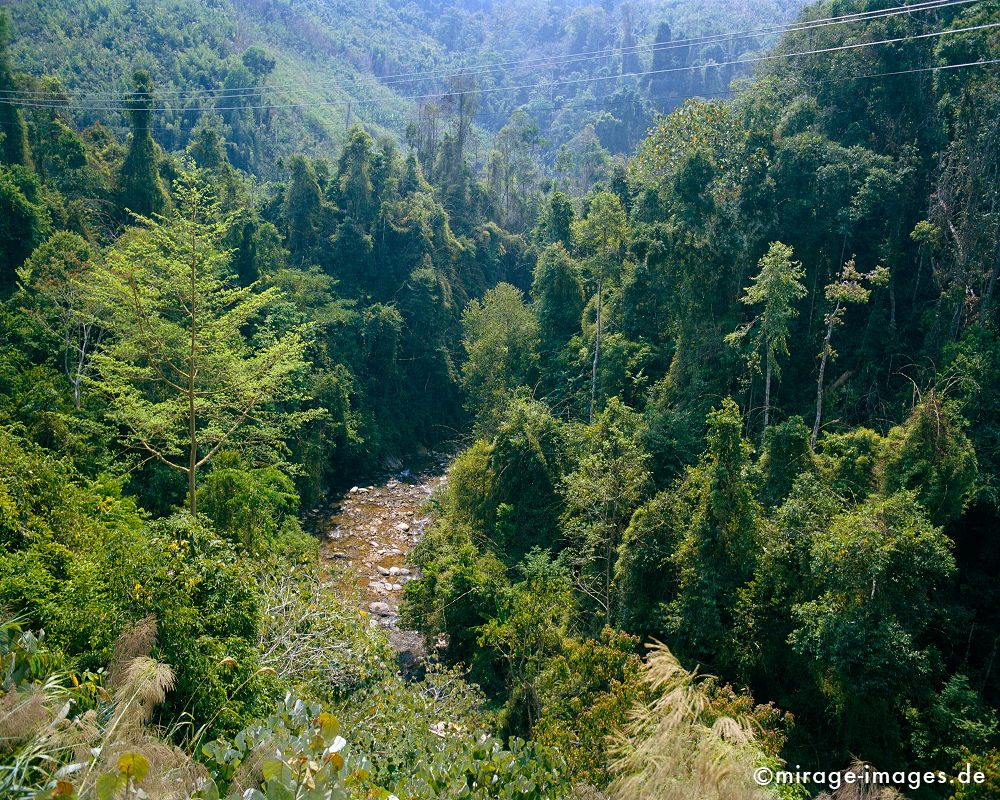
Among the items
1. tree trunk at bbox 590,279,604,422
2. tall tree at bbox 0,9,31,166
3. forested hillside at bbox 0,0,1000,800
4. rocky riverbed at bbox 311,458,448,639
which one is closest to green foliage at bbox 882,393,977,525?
forested hillside at bbox 0,0,1000,800

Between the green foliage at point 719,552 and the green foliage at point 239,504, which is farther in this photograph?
the green foliage at point 239,504

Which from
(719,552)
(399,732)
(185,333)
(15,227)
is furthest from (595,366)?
(15,227)

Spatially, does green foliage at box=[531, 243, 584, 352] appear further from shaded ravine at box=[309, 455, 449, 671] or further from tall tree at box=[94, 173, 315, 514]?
tall tree at box=[94, 173, 315, 514]

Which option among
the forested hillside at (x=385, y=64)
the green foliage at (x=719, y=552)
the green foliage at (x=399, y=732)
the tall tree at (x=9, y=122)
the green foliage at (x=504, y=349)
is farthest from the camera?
the forested hillside at (x=385, y=64)

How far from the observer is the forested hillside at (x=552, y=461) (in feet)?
16.9

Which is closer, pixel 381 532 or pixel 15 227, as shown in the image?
pixel 15 227

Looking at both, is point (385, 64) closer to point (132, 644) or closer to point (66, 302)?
point (66, 302)

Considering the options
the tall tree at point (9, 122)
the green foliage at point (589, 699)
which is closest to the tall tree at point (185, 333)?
the green foliage at point (589, 699)

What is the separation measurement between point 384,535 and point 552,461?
21.5 feet

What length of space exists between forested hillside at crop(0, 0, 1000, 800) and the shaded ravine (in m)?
0.38

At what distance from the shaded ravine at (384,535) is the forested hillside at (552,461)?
1.24ft

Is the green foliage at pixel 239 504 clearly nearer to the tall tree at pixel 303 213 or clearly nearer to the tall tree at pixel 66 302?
the tall tree at pixel 66 302

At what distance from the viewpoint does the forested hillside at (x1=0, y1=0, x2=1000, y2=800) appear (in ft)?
16.9

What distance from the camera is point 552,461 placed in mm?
15531
